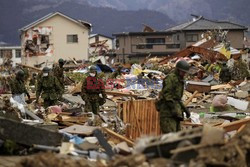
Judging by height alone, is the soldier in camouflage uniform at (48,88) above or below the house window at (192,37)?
below

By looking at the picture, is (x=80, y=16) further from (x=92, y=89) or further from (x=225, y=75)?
(x=92, y=89)

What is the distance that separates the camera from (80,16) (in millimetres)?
166750

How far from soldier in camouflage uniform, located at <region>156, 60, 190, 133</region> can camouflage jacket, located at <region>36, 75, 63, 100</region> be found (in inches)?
242

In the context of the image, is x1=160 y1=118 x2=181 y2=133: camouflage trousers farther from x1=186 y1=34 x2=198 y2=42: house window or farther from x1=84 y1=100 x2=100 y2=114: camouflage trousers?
x1=186 y1=34 x2=198 y2=42: house window

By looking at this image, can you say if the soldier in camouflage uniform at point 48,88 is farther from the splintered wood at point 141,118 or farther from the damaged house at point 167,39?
the damaged house at point 167,39

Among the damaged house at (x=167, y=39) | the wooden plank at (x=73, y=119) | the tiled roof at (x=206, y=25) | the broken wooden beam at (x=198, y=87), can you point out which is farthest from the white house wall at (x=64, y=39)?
the wooden plank at (x=73, y=119)

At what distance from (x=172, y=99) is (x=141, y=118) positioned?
76.1 inches

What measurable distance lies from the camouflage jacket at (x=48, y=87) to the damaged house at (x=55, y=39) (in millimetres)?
42511

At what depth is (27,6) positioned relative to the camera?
16675 centimetres

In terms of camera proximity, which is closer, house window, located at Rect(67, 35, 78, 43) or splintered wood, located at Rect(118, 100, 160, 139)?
splintered wood, located at Rect(118, 100, 160, 139)

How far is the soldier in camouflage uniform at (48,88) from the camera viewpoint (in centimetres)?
1486

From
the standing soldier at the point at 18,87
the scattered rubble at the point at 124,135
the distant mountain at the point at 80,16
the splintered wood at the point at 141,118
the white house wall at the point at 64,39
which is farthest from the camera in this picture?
the distant mountain at the point at 80,16

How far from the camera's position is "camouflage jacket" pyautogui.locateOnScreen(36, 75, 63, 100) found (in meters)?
14.9

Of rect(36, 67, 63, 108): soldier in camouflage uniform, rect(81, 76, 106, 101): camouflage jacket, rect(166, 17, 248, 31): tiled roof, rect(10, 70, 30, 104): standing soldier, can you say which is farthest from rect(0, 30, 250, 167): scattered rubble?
rect(166, 17, 248, 31): tiled roof
